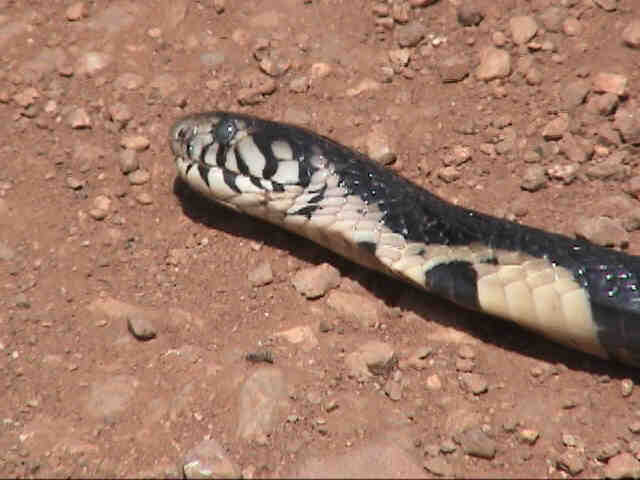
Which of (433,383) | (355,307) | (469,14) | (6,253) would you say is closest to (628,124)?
(469,14)

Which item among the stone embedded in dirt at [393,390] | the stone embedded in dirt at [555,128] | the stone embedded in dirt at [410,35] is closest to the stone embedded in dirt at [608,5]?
the stone embedded in dirt at [555,128]

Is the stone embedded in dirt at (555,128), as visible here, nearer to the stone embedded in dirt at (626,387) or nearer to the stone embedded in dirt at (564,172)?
the stone embedded in dirt at (564,172)

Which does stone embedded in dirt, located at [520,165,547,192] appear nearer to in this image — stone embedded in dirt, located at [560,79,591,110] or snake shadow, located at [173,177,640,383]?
stone embedded in dirt, located at [560,79,591,110]

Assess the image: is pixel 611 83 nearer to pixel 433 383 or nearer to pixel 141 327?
pixel 433 383

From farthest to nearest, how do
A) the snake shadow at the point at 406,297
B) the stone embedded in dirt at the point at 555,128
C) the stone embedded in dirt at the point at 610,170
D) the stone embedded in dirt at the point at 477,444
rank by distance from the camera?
the stone embedded in dirt at the point at 555,128 → the stone embedded in dirt at the point at 610,170 → the snake shadow at the point at 406,297 → the stone embedded in dirt at the point at 477,444

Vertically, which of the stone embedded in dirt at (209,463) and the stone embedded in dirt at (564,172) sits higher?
the stone embedded in dirt at (564,172)
